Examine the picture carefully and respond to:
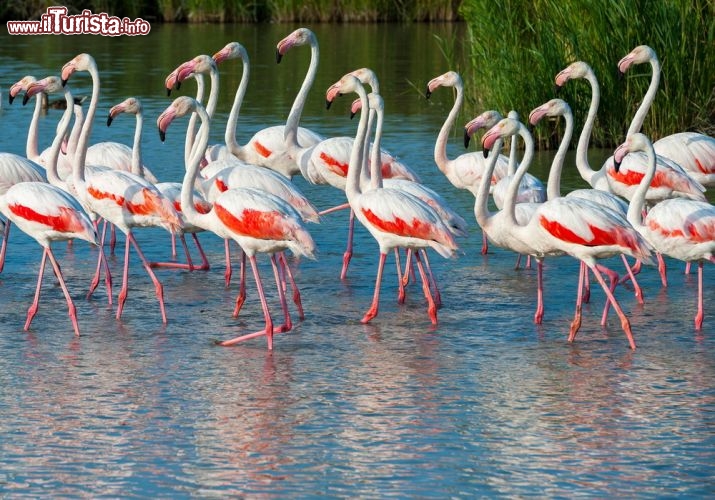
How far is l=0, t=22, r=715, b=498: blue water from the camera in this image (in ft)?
19.1

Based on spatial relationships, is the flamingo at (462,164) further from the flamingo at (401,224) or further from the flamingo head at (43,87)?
the flamingo head at (43,87)

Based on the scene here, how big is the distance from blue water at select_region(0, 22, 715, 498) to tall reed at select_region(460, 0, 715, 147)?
11.3 feet

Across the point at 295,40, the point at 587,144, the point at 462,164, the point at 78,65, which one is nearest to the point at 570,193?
the point at 587,144

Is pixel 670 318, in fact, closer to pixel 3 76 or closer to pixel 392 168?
pixel 392 168

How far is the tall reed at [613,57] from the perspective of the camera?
13.2m

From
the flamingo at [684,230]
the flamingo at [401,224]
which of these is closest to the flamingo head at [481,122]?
the flamingo at [401,224]

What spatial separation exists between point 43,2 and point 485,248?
23022 mm

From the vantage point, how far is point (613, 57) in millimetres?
13305

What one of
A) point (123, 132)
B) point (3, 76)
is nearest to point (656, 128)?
point (123, 132)

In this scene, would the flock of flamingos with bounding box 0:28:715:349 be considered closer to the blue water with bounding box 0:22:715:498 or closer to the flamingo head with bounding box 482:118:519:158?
the flamingo head with bounding box 482:118:519:158

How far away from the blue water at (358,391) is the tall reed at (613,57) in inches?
135

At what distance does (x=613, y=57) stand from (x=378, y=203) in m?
5.62

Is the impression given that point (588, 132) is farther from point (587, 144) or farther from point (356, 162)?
point (356, 162)

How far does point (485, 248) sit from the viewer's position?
34.5 feet
